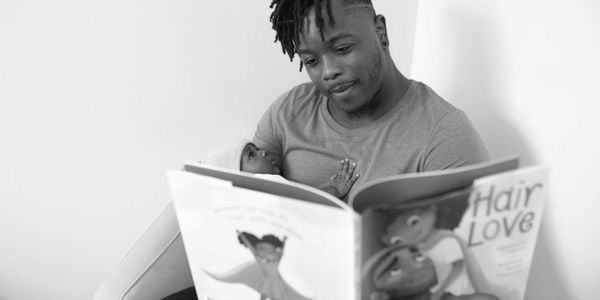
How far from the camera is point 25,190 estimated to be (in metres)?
1.30

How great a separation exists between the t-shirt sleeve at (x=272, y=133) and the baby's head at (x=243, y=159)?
6cm

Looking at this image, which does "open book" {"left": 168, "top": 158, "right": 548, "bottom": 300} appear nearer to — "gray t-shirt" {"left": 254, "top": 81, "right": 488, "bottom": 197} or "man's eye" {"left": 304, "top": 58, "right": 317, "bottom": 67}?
"gray t-shirt" {"left": 254, "top": 81, "right": 488, "bottom": 197}

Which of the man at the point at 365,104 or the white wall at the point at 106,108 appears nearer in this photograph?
the man at the point at 365,104

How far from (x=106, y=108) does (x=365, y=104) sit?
2.09ft

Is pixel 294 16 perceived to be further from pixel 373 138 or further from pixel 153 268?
pixel 153 268

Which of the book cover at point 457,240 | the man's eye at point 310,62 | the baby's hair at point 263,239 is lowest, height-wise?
the book cover at point 457,240

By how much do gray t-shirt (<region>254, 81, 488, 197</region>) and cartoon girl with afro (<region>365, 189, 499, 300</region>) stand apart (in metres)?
0.27

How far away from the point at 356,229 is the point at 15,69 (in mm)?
965

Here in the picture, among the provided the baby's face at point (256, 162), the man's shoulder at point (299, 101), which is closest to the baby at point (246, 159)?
the baby's face at point (256, 162)

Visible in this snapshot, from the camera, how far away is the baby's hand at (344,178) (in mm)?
1015

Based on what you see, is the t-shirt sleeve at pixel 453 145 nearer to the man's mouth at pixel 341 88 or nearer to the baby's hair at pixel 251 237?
the man's mouth at pixel 341 88

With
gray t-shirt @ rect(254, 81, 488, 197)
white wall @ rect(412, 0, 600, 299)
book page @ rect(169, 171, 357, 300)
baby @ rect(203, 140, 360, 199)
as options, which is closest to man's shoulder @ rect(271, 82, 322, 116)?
gray t-shirt @ rect(254, 81, 488, 197)

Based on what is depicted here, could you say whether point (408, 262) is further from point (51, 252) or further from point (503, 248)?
point (51, 252)

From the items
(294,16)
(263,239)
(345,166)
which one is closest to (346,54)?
(294,16)
